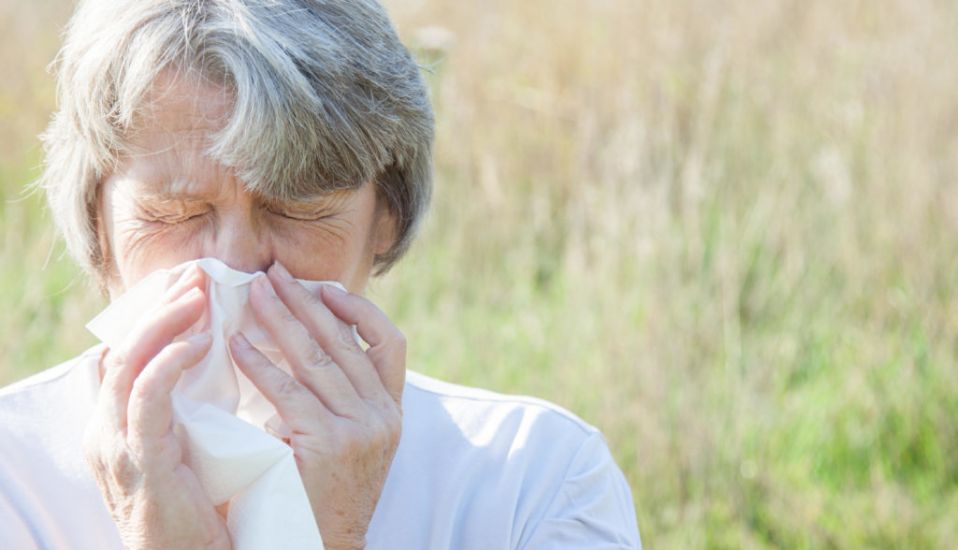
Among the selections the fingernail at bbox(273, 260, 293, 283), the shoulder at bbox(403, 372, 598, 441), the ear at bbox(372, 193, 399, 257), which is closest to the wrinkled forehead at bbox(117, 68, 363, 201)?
the fingernail at bbox(273, 260, 293, 283)

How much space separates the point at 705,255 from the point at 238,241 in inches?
148

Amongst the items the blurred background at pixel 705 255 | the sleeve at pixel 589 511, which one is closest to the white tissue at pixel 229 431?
the sleeve at pixel 589 511

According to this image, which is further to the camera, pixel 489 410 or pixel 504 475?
pixel 489 410

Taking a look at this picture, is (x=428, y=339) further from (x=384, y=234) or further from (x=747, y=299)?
(x=384, y=234)

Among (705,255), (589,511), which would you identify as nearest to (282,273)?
(589,511)

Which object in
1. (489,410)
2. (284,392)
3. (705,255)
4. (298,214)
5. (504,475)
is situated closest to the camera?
(284,392)

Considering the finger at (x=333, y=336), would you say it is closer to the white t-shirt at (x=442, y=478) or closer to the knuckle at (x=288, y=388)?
the knuckle at (x=288, y=388)

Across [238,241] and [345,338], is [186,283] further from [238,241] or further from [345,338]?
[345,338]

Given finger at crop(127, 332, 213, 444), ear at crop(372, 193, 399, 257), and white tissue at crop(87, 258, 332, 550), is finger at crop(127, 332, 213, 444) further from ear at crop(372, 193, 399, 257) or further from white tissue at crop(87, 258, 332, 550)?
ear at crop(372, 193, 399, 257)

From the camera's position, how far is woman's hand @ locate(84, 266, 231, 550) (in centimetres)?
191

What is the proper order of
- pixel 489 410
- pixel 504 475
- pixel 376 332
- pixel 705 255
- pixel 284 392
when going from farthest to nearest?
pixel 705 255
pixel 489 410
pixel 504 475
pixel 376 332
pixel 284 392

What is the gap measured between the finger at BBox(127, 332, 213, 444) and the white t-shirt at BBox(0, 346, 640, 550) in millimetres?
376

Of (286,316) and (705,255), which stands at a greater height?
(286,316)

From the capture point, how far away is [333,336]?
2084mm
